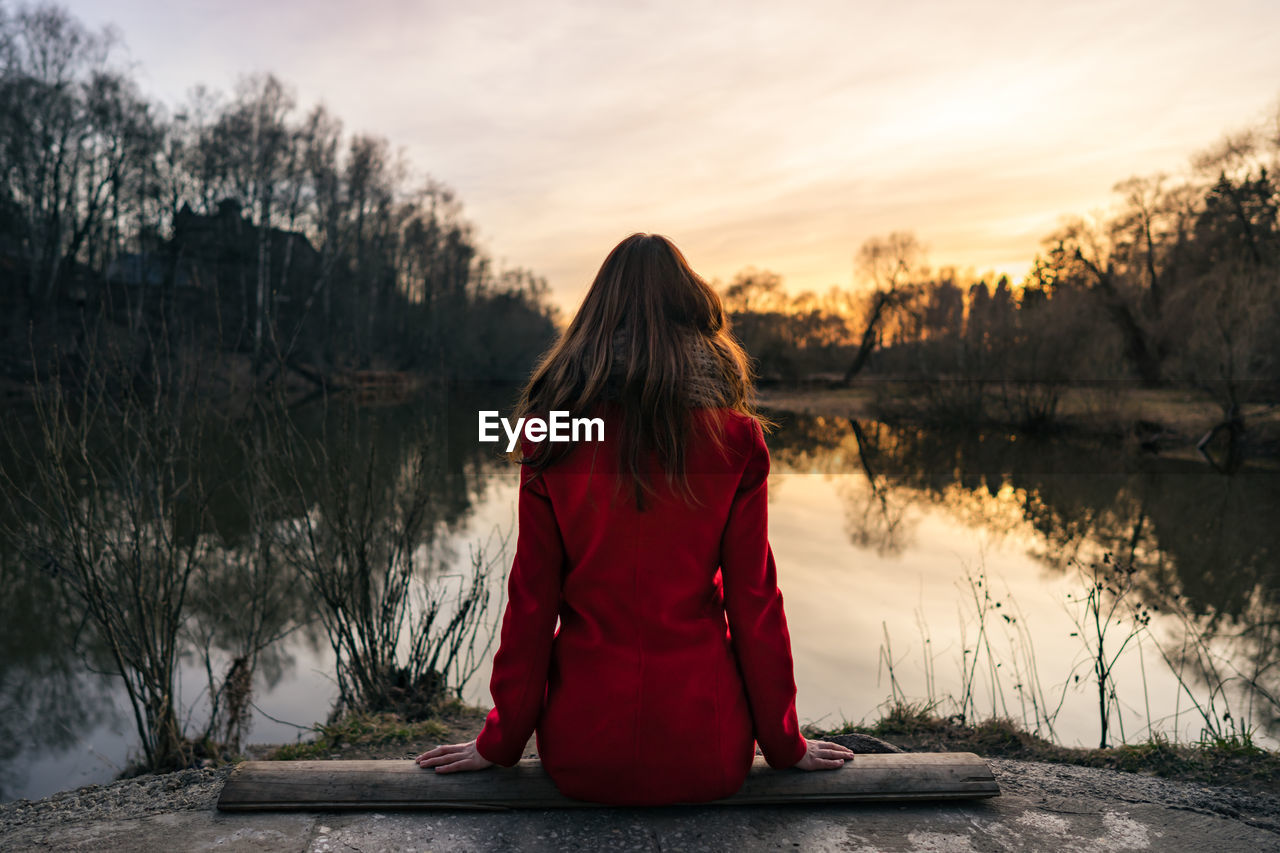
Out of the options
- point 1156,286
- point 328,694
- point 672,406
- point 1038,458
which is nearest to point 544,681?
point 672,406

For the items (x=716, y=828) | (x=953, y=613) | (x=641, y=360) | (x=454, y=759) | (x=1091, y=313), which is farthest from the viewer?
(x=1091, y=313)

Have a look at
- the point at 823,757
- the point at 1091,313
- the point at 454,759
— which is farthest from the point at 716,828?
the point at 1091,313

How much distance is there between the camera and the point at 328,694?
561cm

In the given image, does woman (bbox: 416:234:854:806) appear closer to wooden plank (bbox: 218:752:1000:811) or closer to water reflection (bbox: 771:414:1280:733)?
wooden plank (bbox: 218:752:1000:811)

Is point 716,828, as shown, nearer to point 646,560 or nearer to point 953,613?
point 646,560

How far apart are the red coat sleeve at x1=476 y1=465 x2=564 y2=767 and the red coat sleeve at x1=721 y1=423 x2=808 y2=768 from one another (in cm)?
48

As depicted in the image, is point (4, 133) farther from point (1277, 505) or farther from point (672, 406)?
point (1277, 505)

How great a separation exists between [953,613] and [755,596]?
19.8 ft

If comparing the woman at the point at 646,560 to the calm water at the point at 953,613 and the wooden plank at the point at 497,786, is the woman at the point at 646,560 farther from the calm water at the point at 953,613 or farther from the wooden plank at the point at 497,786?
the calm water at the point at 953,613

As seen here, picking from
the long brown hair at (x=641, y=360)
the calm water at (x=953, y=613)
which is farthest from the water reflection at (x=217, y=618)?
the long brown hair at (x=641, y=360)

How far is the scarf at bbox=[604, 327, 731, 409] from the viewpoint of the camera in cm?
201

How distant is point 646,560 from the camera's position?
2.03 m

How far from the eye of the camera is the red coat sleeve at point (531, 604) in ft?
6.99

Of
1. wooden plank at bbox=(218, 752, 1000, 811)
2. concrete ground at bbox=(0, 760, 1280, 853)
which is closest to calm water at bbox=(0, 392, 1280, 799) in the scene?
concrete ground at bbox=(0, 760, 1280, 853)
